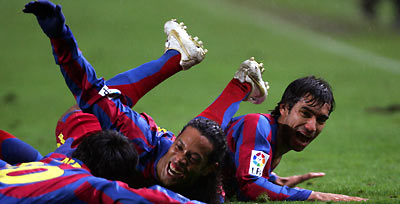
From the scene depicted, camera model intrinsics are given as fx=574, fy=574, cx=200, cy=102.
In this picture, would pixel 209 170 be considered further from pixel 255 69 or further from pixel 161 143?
pixel 255 69

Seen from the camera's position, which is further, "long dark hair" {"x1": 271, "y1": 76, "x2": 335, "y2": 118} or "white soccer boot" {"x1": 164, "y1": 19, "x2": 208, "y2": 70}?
"white soccer boot" {"x1": 164, "y1": 19, "x2": 208, "y2": 70}

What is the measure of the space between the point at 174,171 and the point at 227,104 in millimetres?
1090

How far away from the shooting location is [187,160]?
405 centimetres

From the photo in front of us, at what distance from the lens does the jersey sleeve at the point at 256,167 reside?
4441 millimetres

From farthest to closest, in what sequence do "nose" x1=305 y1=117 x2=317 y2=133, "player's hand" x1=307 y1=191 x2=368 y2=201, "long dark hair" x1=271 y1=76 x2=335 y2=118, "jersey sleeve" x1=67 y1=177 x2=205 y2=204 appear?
"long dark hair" x1=271 y1=76 x2=335 y2=118
"nose" x1=305 y1=117 x2=317 y2=133
"player's hand" x1=307 y1=191 x2=368 y2=201
"jersey sleeve" x1=67 y1=177 x2=205 y2=204

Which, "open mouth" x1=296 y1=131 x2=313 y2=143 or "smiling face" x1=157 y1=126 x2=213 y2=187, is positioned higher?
"smiling face" x1=157 y1=126 x2=213 y2=187

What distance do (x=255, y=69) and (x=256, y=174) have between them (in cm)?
113

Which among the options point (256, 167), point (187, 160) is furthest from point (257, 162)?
point (187, 160)

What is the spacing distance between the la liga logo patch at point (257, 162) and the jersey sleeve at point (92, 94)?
88 centimetres

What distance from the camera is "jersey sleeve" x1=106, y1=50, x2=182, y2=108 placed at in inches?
203

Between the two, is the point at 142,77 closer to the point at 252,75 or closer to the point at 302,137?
the point at 252,75

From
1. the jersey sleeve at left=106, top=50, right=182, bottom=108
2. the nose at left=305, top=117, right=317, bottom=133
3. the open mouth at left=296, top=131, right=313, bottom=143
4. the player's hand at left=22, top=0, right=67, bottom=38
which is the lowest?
the open mouth at left=296, top=131, right=313, bottom=143

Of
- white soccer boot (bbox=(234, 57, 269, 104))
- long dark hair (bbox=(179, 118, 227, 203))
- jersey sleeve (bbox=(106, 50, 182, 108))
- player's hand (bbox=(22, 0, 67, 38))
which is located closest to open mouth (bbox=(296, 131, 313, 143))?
white soccer boot (bbox=(234, 57, 269, 104))

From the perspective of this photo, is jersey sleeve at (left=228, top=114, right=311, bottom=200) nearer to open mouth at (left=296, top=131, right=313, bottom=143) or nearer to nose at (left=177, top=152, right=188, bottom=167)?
open mouth at (left=296, top=131, right=313, bottom=143)
